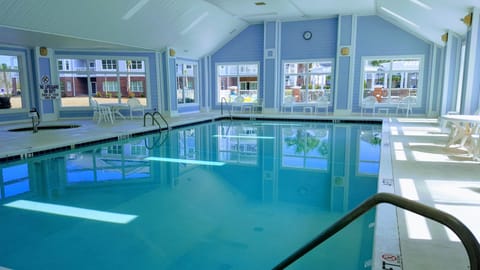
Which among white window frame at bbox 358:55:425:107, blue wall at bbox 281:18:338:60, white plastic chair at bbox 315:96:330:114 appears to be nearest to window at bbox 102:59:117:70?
blue wall at bbox 281:18:338:60

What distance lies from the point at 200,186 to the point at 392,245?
2733 millimetres

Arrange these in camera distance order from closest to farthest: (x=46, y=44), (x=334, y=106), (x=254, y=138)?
(x=254, y=138), (x=46, y=44), (x=334, y=106)

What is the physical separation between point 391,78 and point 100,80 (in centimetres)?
984

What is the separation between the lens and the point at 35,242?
295 centimetres

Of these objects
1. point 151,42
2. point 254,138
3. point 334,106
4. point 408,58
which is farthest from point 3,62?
point 408,58

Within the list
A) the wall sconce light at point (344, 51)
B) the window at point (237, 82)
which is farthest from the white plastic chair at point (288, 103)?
the wall sconce light at point (344, 51)

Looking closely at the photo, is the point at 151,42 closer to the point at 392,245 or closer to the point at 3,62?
the point at 3,62

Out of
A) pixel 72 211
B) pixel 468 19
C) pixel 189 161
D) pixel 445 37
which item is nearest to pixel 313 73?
pixel 445 37

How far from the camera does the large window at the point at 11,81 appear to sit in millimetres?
9625

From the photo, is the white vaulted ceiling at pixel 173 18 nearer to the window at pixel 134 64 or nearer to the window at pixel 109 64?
the window at pixel 134 64

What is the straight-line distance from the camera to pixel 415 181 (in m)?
3.85

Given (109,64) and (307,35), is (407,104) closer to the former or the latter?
(307,35)

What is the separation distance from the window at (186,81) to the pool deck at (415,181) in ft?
13.1

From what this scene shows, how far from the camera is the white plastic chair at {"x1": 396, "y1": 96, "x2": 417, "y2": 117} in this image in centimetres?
1137
